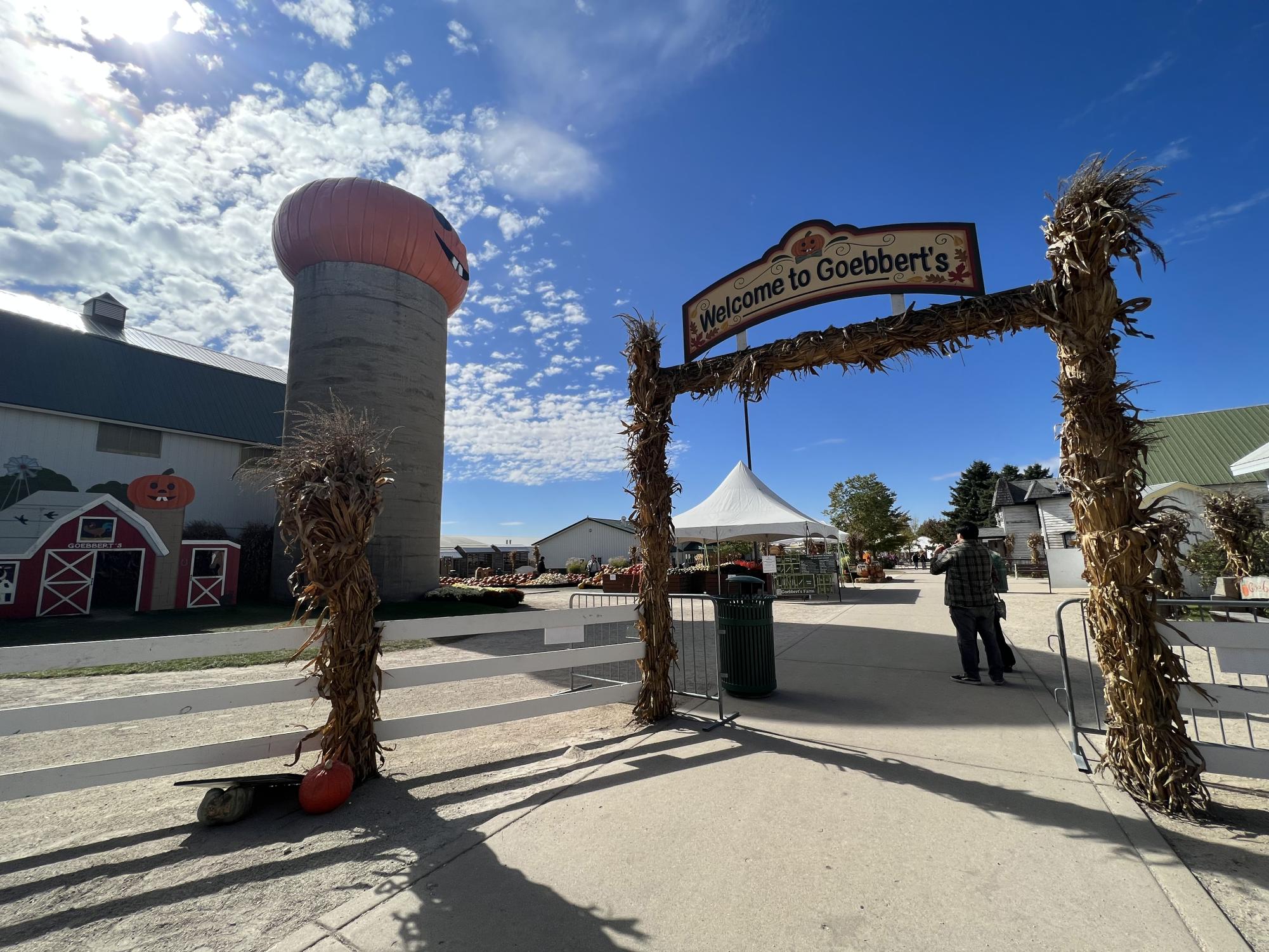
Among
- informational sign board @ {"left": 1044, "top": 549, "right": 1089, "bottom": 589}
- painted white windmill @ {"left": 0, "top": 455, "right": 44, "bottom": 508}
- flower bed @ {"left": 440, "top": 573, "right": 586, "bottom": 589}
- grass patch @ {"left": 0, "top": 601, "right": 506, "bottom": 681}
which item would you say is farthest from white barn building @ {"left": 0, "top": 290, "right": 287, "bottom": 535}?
informational sign board @ {"left": 1044, "top": 549, "right": 1089, "bottom": 589}

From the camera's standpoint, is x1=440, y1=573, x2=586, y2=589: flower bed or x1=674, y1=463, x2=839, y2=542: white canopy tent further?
x1=440, y1=573, x2=586, y2=589: flower bed

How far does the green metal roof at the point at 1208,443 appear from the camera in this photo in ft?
81.7

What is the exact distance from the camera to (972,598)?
6.38 m

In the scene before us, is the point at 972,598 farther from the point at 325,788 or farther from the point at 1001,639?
the point at 325,788

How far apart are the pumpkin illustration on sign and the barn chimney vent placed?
103 feet

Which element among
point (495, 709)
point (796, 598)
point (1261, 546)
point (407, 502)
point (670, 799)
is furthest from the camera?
point (796, 598)

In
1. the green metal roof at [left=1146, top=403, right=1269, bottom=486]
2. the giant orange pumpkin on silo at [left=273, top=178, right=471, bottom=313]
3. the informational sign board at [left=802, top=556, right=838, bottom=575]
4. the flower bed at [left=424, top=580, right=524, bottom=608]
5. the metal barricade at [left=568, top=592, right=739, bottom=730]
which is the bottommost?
the metal barricade at [left=568, top=592, right=739, bottom=730]

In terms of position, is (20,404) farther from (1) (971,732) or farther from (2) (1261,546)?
(2) (1261,546)

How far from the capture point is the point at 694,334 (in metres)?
6.30

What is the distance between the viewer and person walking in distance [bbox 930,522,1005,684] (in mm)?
6387

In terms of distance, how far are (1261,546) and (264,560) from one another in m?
28.2

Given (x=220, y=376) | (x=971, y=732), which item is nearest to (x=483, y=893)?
(x=971, y=732)

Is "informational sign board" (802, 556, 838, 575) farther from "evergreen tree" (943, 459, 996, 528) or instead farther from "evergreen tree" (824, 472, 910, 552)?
"evergreen tree" (943, 459, 996, 528)

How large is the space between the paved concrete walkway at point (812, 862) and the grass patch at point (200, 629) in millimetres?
2941
